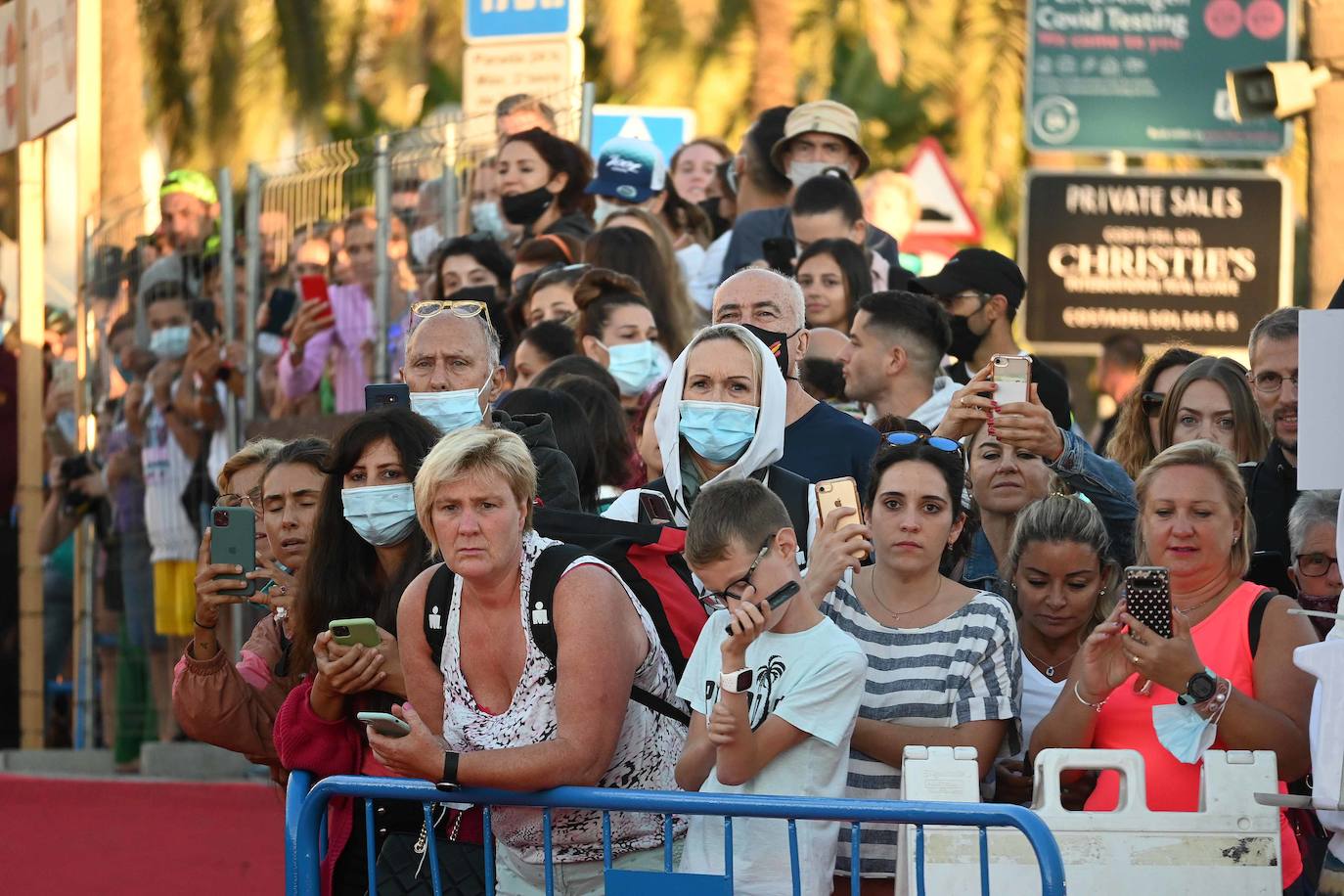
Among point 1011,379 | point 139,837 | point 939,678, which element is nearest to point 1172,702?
point 939,678

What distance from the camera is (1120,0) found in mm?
11461

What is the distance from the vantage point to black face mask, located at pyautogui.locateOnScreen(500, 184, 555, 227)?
35.6 feet

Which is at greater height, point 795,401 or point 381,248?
point 381,248

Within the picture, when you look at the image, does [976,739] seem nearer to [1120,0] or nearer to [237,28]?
[1120,0]

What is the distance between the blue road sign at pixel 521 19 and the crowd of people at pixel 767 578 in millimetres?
4918

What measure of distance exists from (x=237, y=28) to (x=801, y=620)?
72.0 ft

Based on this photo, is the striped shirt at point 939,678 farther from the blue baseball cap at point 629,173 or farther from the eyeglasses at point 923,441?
the blue baseball cap at point 629,173

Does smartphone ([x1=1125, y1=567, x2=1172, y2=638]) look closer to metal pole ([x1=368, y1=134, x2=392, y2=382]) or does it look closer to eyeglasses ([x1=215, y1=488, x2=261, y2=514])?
eyeglasses ([x1=215, y1=488, x2=261, y2=514])

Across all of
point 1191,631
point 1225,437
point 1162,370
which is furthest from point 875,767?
point 1162,370

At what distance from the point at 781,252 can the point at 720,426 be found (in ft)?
11.0

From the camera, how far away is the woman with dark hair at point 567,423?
6754 millimetres

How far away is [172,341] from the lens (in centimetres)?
1280

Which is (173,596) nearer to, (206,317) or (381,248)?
(206,317)

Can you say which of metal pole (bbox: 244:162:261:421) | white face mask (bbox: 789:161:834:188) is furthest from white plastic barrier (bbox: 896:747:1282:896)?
metal pole (bbox: 244:162:261:421)
